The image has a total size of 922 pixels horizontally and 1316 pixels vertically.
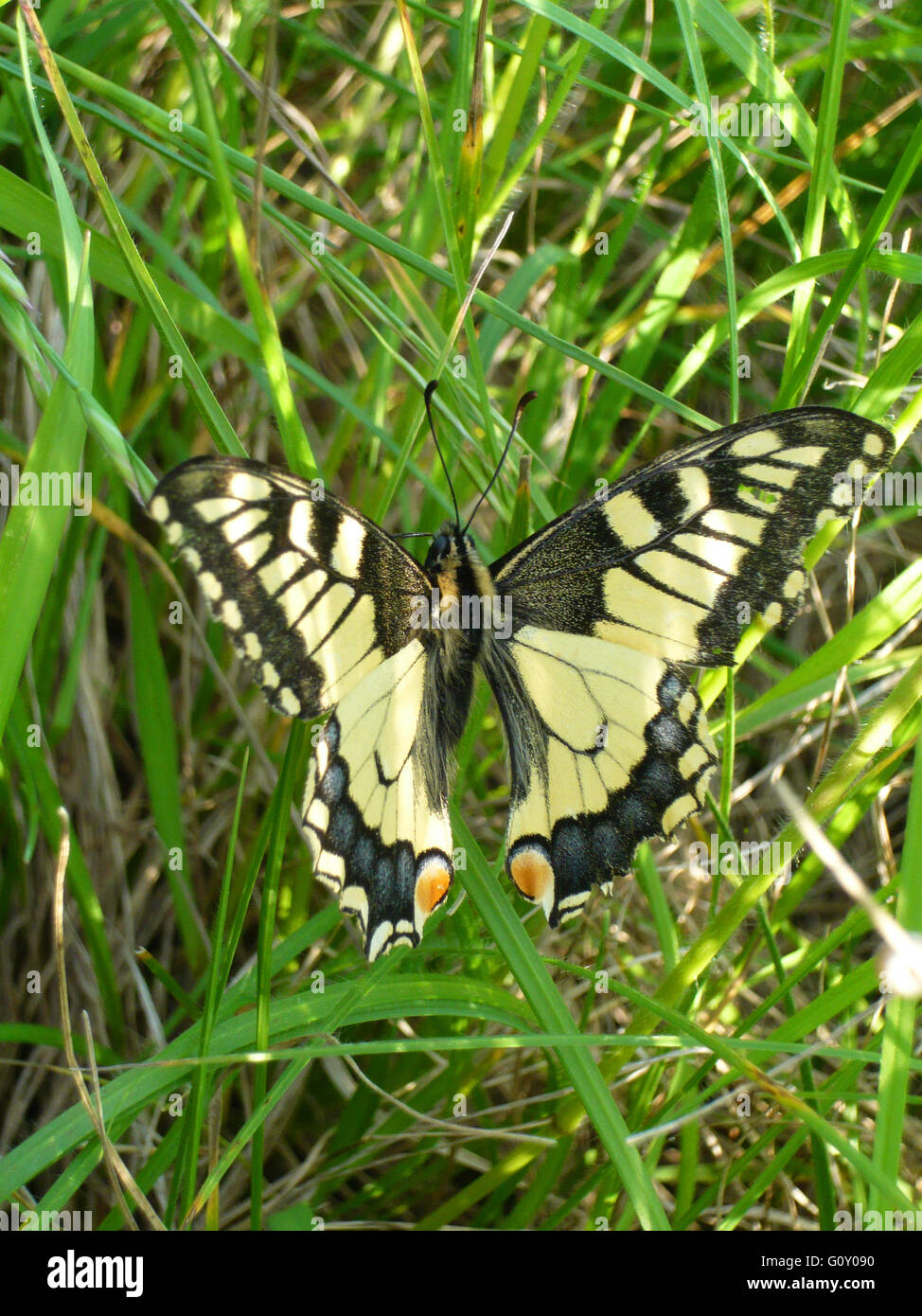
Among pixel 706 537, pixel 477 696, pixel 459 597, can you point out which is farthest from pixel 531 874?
pixel 706 537

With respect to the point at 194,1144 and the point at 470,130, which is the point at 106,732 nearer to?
the point at 194,1144

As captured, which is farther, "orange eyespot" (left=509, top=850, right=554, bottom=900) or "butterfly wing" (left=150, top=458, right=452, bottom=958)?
"orange eyespot" (left=509, top=850, right=554, bottom=900)

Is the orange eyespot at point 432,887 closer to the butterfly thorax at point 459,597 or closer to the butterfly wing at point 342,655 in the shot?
the butterfly wing at point 342,655

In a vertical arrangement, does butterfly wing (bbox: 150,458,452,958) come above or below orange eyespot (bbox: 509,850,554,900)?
above

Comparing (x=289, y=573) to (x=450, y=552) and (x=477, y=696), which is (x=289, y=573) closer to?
(x=450, y=552)

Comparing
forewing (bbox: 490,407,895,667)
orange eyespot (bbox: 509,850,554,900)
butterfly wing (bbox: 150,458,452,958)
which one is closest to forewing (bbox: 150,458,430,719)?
butterfly wing (bbox: 150,458,452,958)

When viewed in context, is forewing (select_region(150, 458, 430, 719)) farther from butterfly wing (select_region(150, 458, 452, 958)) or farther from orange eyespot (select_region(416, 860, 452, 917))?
orange eyespot (select_region(416, 860, 452, 917))
